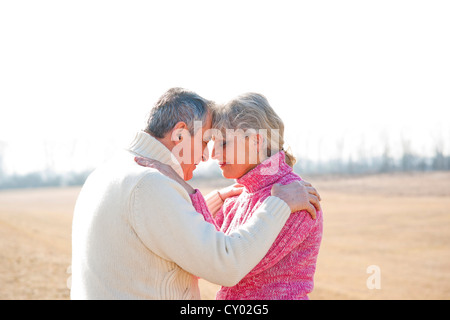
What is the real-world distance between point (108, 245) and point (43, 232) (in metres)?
17.8

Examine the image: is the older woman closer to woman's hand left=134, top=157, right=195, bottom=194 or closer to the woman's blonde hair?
the woman's blonde hair

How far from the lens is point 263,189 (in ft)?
9.61

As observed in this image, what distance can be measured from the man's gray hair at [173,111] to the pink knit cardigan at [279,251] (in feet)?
1.74

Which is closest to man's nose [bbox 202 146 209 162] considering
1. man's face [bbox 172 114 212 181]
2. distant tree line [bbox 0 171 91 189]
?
man's face [bbox 172 114 212 181]

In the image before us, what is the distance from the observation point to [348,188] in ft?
139

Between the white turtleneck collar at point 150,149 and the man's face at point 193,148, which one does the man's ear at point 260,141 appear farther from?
the white turtleneck collar at point 150,149

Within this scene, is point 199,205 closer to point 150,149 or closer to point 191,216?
point 191,216

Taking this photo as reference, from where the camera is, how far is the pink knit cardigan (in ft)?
Answer: 8.96

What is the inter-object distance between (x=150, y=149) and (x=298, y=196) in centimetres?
82

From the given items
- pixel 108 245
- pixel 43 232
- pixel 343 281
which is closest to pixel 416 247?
pixel 343 281

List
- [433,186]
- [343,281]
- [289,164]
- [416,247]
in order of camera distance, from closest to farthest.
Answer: [289,164], [343,281], [416,247], [433,186]

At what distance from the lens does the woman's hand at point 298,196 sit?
2.66m

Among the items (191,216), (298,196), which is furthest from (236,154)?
(191,216)

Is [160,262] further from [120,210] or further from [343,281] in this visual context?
[343,281]
